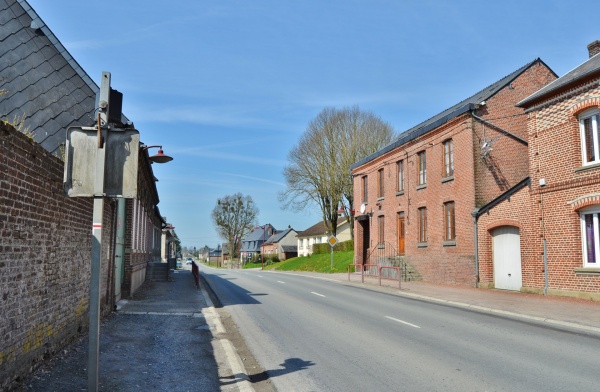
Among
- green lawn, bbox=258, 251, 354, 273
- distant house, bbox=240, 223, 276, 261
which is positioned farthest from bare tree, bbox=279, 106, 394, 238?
distant house, bbox=240, 223, 276, 261

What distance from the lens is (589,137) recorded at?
16.5 meters

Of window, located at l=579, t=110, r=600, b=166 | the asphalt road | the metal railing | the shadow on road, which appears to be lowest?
the shadow on road

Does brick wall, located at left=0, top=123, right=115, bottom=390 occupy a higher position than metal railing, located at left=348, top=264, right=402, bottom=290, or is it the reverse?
brick wall, located at left=0, top=123, right=115, bottom=390

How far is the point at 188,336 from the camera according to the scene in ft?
31.5

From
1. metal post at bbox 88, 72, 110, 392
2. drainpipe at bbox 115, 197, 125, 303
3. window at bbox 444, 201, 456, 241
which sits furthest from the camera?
window at bbox 444, 201, 456, 241

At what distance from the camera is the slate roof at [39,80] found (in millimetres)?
13961

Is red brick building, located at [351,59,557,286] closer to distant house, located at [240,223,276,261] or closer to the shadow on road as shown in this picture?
the shadow on road

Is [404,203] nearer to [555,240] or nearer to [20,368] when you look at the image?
[555,240]

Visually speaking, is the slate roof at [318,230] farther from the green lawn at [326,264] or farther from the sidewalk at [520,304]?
the sidewalk at [520,304]

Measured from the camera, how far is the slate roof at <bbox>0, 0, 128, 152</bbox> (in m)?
14.0

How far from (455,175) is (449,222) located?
2.39 metres

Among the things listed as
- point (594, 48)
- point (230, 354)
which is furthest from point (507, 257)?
point (230, 354)

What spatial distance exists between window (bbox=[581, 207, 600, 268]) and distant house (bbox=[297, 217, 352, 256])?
49.5m

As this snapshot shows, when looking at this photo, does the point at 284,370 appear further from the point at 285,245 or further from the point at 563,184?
the point at 285,245
